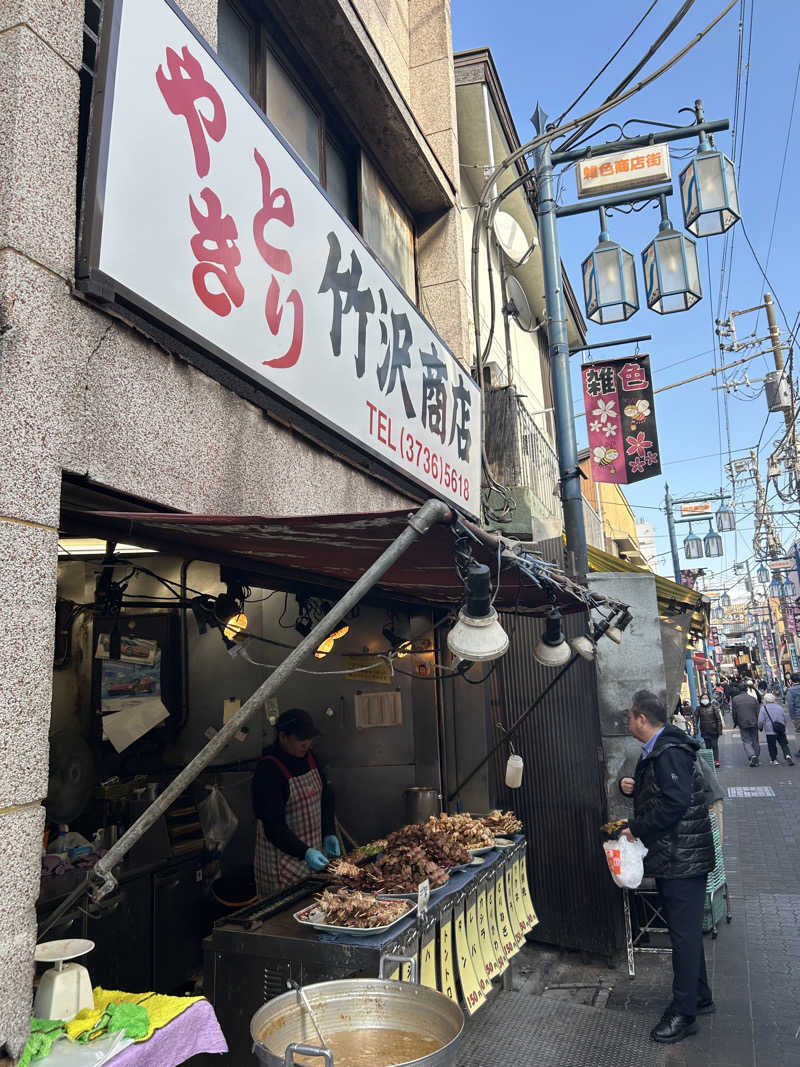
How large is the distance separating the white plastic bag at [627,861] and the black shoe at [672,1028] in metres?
1.01

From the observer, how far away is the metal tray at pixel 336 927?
4.71 metres

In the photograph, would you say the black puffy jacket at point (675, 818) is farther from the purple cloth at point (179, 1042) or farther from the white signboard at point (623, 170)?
the white signboard at point (623, 170)

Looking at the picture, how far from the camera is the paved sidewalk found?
5863 mm

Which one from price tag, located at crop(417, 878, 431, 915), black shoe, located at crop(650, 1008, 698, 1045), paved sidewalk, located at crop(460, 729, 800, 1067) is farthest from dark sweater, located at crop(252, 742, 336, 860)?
black shoe, located at crop(650, 1008, 698, 1045)

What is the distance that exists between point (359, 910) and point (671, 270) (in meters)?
8.97

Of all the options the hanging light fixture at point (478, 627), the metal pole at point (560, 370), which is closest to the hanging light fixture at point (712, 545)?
the metal pole at point (560, 370)

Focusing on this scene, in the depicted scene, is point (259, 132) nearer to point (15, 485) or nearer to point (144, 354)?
point (144, 354)

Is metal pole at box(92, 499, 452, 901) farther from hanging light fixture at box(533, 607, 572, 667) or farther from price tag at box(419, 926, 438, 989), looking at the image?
hanging light fixture at box(533, 607, 572, 667)

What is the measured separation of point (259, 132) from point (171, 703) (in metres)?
7.30

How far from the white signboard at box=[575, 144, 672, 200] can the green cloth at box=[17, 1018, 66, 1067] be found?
10594mm

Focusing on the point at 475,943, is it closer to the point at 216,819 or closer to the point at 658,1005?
the point at 658,1005

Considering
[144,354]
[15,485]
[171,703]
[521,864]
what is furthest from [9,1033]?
[171,703]

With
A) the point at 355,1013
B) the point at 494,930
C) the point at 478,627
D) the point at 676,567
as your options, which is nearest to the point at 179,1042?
the point at 355,1013

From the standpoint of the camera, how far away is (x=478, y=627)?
151 inches
